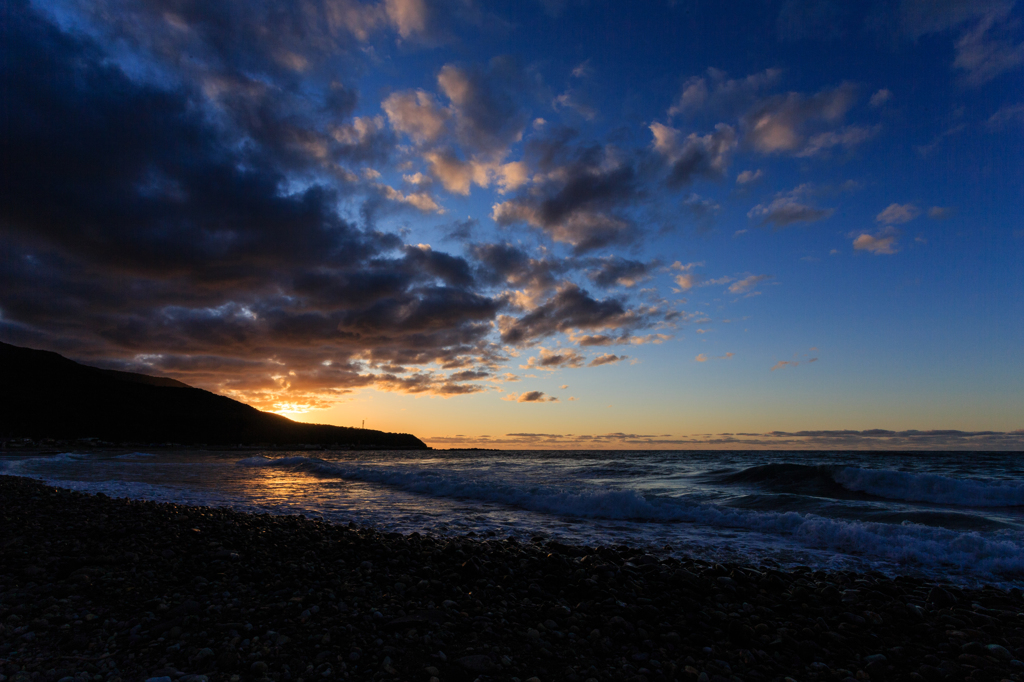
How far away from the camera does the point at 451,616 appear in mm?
5172

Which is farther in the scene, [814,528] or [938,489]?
[938,489]

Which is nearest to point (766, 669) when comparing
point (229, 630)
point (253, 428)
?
point (229, 630)

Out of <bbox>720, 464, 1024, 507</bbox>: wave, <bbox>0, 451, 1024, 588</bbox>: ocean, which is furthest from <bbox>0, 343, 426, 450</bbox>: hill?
<bbox>720, 464, 1024, 507</bbox>: wave

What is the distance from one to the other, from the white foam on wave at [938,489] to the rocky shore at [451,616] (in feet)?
49.1

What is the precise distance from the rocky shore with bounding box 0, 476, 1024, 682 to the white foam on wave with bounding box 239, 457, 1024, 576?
197 cm

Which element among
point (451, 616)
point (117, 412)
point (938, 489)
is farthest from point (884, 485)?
point (117, 412)

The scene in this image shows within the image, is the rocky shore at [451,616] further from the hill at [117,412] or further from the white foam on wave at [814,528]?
the hill at [117,412]

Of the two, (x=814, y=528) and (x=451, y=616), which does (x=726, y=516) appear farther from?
(x=451, y=616)

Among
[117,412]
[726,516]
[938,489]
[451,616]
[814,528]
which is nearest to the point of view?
[451,616]

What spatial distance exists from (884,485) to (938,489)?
187 centimetres

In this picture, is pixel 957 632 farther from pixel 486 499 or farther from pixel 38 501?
pixel 38 501

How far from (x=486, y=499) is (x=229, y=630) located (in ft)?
42.1

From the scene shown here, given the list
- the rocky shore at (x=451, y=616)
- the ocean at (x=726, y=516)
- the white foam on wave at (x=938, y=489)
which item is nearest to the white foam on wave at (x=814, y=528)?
the ocean at (x=726, y=516)

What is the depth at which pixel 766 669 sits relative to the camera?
4332 millimetres
